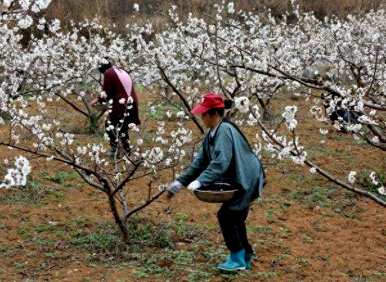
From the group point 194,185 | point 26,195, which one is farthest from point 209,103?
point 26,195

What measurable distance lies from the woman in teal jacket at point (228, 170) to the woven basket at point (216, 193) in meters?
0.05

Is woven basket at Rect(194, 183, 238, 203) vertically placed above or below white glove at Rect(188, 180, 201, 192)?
below

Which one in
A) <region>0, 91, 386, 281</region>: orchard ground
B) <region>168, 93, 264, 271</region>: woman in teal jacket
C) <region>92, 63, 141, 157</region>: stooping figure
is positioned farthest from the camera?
<region>92, 63, 141, 157</region>: stooping figure

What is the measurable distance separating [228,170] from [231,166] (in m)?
0.04

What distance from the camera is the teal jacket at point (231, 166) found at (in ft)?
15.6

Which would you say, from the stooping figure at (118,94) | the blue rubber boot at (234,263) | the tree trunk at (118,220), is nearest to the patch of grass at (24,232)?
the tree trunk at (118,220)

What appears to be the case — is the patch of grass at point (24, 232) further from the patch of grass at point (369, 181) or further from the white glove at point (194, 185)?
the patch of grass at point (369, 181)

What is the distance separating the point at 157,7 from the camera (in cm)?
1961

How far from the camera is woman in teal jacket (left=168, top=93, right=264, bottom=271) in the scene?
4770 mm

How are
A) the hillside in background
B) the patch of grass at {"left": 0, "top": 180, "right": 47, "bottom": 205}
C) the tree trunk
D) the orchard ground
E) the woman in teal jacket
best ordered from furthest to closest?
the hillside in background
the patch of grass at {"left": 0, "top": 180, "right": 47, "bottom": 205}
the tree trunk
the orchard ground
the woman in teal jacket

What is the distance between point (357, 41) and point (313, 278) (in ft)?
26.0

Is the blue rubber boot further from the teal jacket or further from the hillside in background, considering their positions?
the hillside in background

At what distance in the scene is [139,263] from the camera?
5336mm

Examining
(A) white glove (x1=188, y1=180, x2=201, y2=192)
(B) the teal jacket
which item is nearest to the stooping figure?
(B) the teal jacket
